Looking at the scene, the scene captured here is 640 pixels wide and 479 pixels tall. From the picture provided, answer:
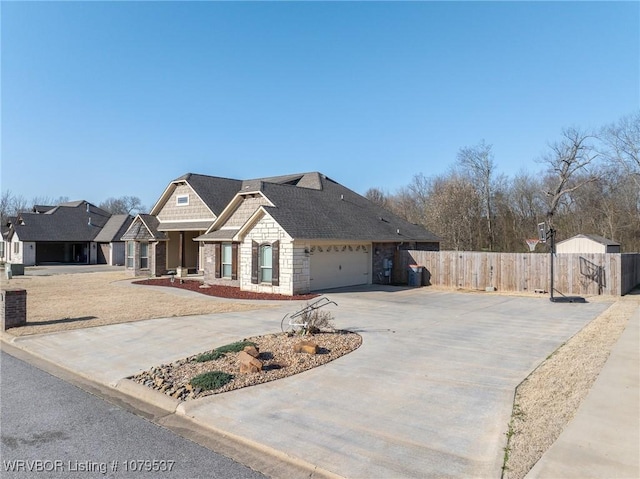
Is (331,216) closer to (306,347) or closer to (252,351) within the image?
(306,347)

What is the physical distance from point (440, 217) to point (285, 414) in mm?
41174

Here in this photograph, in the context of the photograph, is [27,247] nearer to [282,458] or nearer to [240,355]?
[240,355]

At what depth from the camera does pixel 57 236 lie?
1753 inches

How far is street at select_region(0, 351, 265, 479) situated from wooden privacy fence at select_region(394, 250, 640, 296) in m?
19.3

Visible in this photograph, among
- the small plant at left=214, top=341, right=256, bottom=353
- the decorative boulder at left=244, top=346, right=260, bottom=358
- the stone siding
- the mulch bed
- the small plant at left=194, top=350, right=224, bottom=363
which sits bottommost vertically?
the mulch bed

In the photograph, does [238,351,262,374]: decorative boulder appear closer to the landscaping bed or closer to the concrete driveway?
the landscaping bed

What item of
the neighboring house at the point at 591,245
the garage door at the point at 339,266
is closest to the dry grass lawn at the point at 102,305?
the garage door at the point at 339,266

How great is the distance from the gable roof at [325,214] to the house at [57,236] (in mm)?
25668

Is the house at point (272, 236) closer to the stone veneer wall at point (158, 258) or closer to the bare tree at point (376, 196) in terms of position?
the stone veneer wall at point (158, 258)

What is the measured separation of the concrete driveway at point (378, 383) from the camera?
470 centimetres

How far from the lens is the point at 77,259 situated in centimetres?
4734

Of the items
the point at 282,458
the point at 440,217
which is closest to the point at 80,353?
the point at 282,458

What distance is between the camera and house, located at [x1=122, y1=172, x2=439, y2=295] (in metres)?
19.4

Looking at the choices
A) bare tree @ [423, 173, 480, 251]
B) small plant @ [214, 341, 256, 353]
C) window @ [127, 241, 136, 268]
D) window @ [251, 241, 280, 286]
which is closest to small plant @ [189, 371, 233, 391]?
small plant @ [214, 341, 256, 353]
